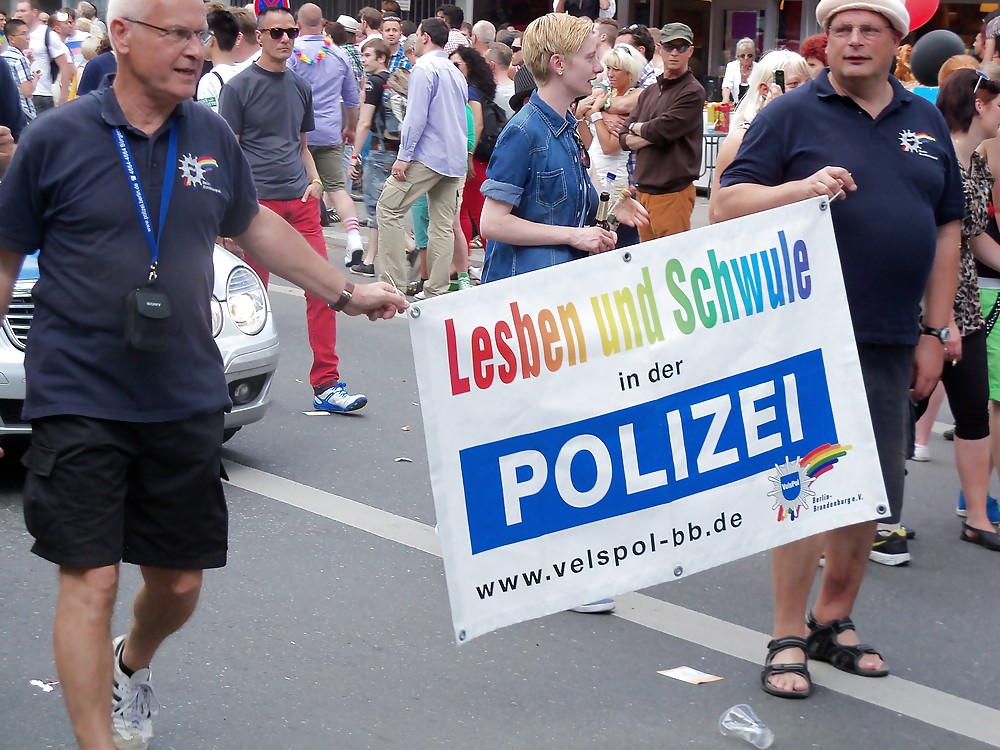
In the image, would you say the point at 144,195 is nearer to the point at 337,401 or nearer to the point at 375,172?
the point at 337,401

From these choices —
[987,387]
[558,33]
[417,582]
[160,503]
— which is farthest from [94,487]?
[987,387]

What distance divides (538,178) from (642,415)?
144 cm

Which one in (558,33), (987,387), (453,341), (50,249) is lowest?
(987,387)

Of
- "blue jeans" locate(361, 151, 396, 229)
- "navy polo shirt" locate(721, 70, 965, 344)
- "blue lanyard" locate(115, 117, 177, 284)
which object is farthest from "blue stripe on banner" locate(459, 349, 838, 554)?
"blue jeans" locate(361, 151, 396, 229)

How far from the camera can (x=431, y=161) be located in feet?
35.2

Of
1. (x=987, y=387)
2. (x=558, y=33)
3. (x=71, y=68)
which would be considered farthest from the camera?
(x=71, y=68)

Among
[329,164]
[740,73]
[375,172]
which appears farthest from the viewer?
[740,73]

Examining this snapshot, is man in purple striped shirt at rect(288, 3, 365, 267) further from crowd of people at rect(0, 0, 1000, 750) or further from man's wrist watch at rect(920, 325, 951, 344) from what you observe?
man's wrist watch at rect(920, 325, 951, 344)

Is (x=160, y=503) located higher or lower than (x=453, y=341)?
lower

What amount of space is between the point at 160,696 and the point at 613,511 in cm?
148

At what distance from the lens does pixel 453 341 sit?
349 centimetres

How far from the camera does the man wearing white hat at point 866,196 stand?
13.5 feet

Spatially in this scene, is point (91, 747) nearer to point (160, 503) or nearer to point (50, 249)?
point (160, 503)

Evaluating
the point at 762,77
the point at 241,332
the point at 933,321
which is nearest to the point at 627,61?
the point at 762,77
